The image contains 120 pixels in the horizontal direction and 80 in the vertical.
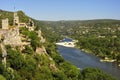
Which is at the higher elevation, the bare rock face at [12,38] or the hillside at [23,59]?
the bare rock face at [12,38]

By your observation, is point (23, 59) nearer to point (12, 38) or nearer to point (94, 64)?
point (12, 38)

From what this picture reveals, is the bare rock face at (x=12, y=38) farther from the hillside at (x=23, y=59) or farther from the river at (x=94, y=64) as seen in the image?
the river at (x=94, y=64)

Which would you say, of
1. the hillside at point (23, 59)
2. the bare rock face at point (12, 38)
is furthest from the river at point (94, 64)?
the bare rock face at point (12, 38)

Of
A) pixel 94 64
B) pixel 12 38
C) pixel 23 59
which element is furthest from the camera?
pixel 94 64

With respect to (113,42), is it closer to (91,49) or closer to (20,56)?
(91,49)

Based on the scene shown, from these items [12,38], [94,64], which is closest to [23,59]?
[12,38]

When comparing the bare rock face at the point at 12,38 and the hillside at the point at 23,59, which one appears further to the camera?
→ the bare rock face at the point at 12,38

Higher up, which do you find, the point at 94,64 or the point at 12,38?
the point at 12,38

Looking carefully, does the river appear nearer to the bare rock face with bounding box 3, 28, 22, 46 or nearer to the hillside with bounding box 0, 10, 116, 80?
the hillside with bounding box 0, 10, 116, 80

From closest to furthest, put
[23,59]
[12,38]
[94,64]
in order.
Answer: [23,59], [12,38], [94,64]

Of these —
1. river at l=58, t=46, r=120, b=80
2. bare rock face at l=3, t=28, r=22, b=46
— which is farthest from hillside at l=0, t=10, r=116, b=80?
river at l=58, t=46, r=120, b=80
